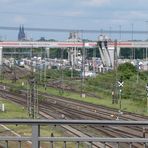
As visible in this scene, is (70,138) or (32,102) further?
(32,102)

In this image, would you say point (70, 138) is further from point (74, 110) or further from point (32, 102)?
point (32, 102)

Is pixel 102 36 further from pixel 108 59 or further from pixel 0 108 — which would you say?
pixel 0 108

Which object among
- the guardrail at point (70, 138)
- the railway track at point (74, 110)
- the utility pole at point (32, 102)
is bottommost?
the railway track at point (74, 110)

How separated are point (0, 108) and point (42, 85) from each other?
33849 millimetres

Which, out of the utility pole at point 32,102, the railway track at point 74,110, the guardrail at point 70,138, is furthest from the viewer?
the utility pole at point 32,102

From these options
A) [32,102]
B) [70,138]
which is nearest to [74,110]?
[32,102]

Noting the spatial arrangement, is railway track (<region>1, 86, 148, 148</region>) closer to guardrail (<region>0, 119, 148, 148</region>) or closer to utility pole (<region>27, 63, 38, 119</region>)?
utility pole (<region>27, 63, 38, 119</region>)

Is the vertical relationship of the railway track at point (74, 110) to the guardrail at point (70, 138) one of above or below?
below

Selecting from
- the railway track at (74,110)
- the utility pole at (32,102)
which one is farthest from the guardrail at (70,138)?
the utility pole at (32,102)

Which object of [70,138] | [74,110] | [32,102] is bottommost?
[74,110]

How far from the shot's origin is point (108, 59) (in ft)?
348

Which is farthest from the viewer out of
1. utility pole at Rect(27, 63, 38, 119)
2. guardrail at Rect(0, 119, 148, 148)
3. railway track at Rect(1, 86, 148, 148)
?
utility pole at Rect(27, 63, 38, 119)

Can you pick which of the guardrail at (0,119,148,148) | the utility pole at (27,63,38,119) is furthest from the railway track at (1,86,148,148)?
the guardrail at (0,119,148,148)

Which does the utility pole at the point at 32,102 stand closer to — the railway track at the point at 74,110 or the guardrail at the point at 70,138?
the railway track at the point at 74,110
